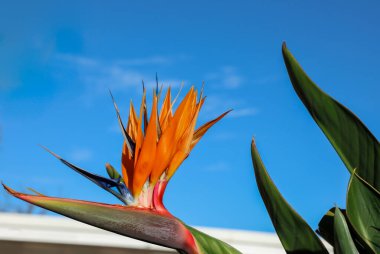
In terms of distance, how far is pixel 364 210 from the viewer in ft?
2.49

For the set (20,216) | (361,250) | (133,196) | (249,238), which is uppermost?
(20,216)

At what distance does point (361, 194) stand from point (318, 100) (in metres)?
0.12

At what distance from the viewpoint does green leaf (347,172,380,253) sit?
29.2 inches

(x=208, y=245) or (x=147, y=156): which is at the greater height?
(x=147, y=156)

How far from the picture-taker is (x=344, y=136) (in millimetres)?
764

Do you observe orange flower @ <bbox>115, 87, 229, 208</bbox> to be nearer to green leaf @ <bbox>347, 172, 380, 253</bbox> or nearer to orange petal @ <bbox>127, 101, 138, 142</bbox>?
orange petal @ <bbox>127, 101, 138, 142</bbox>

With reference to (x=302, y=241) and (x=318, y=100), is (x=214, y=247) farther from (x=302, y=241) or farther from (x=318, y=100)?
(x=318, y=100)

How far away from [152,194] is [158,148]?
0.20 ft

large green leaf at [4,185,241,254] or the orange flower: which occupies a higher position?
the orange flower

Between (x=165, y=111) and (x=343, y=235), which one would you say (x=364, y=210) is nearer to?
(x=343, y=235)

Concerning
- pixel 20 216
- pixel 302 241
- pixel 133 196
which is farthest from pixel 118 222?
pixel 20 216

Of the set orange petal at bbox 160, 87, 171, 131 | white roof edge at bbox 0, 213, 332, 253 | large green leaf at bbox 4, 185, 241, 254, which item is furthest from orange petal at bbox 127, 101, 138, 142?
white roof edge at bbox 0, 213, 332, 253

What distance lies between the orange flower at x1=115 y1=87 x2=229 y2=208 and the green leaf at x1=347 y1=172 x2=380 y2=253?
0.67 feet

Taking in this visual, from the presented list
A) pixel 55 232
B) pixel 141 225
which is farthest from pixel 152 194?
→ pixel 55 232
